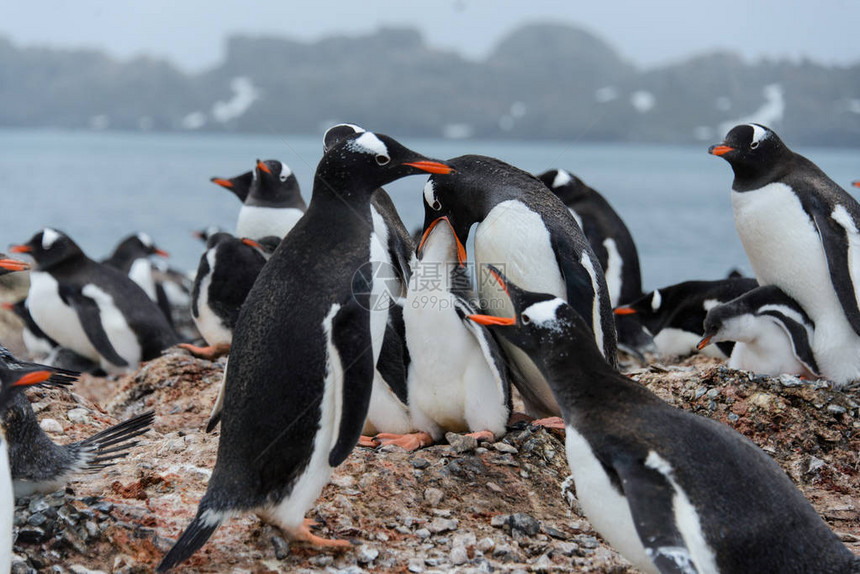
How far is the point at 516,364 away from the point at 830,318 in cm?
180

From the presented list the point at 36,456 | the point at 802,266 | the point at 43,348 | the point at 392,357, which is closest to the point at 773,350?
the point at 802,266

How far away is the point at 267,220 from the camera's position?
20.5 ft

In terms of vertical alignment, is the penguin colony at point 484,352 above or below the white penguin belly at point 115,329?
above

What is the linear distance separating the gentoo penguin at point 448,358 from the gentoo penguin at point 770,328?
1585 mm

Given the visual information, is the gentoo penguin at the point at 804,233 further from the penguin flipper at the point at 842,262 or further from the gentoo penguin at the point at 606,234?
the gentoo penguin at the point at 606,234

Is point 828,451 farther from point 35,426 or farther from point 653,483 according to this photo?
point 35,426

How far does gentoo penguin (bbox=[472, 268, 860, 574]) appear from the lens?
2396 millimetres

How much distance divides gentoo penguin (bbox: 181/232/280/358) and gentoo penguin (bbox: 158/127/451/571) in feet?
9.36

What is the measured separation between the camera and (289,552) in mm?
2838

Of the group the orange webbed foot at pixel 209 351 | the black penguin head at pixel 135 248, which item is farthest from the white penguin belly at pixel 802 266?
the black penguin head at pixel 135 248

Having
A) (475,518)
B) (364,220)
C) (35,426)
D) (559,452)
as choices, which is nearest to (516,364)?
(559,452)

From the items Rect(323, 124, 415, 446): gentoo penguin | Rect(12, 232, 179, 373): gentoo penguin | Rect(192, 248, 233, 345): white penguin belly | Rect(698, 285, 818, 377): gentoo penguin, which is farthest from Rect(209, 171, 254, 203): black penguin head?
Rect(698, 285, 818, 377): gentoo penguin

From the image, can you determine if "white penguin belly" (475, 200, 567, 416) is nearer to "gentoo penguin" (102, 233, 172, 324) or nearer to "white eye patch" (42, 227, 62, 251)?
"white eye patch" (42, 227, 62, 251)

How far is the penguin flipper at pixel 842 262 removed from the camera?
173 inches
